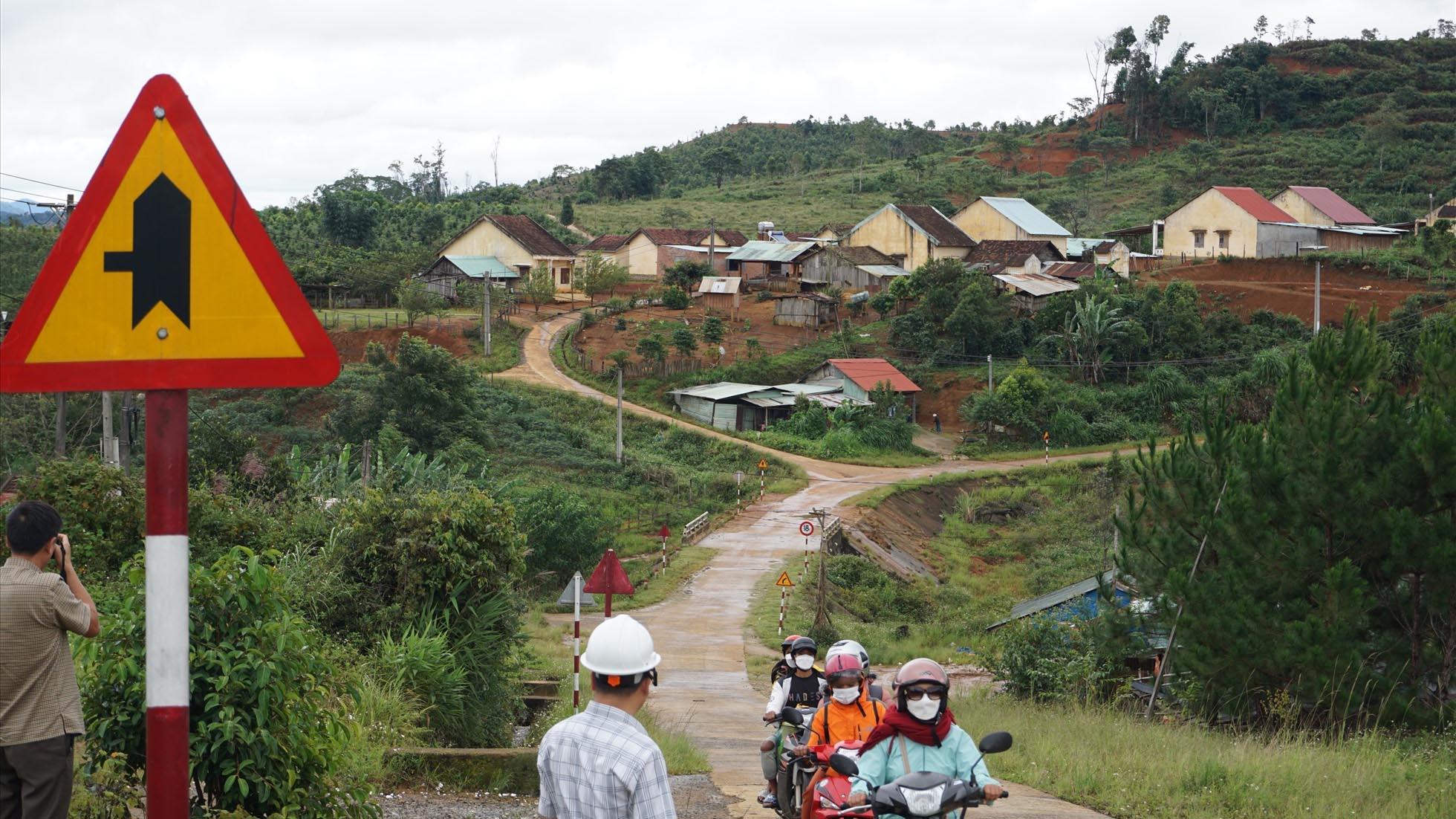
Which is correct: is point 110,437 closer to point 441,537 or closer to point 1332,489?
point 441,537

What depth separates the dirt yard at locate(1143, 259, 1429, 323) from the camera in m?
53.3

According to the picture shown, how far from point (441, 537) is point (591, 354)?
4240cm

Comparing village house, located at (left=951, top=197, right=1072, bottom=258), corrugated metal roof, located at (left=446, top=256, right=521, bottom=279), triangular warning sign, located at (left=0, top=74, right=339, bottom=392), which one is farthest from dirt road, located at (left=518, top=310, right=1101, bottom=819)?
village house, located at (left=951, top=197, right=1072, bottom=258)

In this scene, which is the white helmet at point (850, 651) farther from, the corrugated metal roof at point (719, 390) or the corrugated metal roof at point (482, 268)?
the corrugated metal roof at point (482, 268)

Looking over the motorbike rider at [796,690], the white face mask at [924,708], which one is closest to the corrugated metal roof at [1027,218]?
the motorbike rider at [796,690]

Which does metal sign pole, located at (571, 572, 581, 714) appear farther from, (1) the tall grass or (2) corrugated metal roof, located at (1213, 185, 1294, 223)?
(2) corrugated metal roof, located at (1213, 185, 1294, 223)

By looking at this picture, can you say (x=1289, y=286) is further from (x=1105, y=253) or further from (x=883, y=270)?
(x=883, y=270)

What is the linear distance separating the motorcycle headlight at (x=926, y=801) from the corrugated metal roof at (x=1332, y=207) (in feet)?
219

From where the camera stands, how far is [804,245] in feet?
208

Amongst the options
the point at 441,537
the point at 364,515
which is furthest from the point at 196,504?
the point at 441,537

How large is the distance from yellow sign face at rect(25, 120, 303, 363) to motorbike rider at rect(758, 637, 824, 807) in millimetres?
6143

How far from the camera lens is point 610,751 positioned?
146 inches

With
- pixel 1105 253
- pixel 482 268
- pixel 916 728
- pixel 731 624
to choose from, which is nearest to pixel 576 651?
pixel 916 728

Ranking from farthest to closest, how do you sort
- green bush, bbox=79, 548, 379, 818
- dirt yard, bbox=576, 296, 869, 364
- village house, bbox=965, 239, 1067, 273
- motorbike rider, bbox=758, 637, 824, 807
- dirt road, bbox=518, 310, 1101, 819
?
village house, bbox=965, 239, 1067, 273 → dirt yard, bbox=576, 296, 869, 364 → dirt road, bbox=518, 310, 1101, 819 → motorbike rider, bbox=758, 637, 824, 807 → green bush, bbox=79, 548, 379, 818
